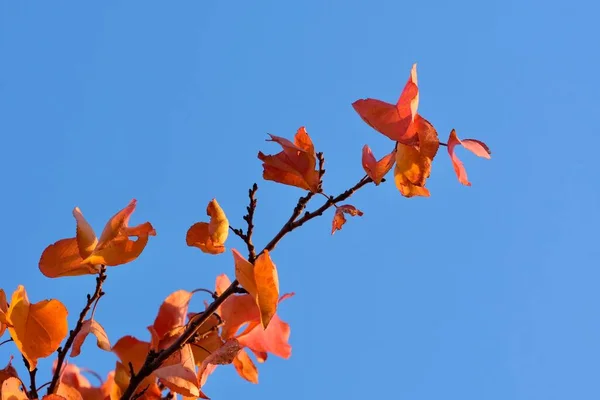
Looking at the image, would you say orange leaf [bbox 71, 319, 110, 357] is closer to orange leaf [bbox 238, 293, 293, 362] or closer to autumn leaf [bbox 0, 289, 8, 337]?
autumn leaf [bbox 0, 289, 8, 337]

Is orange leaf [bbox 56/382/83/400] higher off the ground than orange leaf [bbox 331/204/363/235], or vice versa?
orange leaf [bbox 331/204/363/235]

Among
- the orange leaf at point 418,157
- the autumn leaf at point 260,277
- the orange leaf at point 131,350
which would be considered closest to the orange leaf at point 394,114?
the orange leaf at point 418,157

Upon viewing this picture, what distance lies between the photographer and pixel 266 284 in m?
1.12

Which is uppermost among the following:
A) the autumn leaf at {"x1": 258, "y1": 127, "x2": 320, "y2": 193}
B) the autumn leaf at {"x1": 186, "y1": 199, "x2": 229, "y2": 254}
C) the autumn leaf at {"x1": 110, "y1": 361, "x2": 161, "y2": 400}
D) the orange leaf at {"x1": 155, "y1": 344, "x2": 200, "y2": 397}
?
the autumn leaf at {"x1": 258, "y1": 127, "x2": 320, "y2": 193}

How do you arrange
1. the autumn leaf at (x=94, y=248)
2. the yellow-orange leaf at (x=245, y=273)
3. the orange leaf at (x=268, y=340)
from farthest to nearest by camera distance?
the orange leaf at (x=268, y=340), the autumn leaf at (x=94, y=248), the yellow-orange leaf at (x=245, y=273)

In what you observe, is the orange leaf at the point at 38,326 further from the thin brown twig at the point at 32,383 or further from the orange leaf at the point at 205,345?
the orange leaf at the point at 205,345

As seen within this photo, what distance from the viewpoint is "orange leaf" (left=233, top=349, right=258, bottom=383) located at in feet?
4.58

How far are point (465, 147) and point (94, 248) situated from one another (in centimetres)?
62

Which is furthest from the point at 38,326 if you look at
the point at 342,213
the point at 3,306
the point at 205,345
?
the point at 342,213

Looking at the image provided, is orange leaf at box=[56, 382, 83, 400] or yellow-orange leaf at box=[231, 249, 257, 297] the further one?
orange leaf at box=[56, 382, 83, 400]

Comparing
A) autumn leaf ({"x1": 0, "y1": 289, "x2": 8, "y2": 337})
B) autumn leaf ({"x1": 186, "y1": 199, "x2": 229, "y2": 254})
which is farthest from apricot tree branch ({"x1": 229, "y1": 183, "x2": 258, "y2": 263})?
autumn leaf ({"x1": 0, "y1": 289, "x2": 8, "y2": 337})

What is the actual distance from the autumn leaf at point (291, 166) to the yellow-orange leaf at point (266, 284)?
16 cm

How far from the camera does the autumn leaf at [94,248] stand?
120 centimetres

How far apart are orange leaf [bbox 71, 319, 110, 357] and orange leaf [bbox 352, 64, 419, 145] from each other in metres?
0.56
